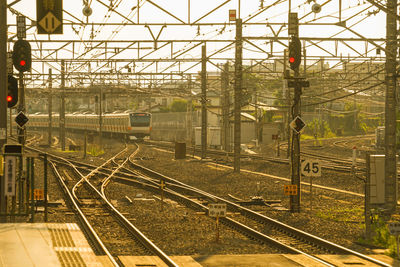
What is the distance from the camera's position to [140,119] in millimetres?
60312

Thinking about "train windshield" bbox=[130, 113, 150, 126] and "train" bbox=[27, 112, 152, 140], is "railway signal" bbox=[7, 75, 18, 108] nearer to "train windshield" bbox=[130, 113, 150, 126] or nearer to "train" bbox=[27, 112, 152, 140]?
"train" bbox=[27, 112, 152, 140]

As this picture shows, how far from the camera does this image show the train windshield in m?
59.6

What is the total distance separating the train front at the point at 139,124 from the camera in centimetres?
5975

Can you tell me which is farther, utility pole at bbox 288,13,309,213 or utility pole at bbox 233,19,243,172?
utility pole at bbox 233,19,243,172

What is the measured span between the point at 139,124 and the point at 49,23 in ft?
→ 156

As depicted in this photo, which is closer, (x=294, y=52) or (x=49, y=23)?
(x=49, y=23)

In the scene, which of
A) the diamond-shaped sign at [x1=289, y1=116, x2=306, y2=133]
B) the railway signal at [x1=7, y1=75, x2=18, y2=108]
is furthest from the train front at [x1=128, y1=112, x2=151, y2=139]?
the railway signal at [x1=7, y1=75, x2=18, y2=108]

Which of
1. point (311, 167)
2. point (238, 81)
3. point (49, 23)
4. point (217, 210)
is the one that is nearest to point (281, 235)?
point (217, 210)

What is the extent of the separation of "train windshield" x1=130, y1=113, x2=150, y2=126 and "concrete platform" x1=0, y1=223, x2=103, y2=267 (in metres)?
46.3

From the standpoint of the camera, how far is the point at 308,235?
43.7ft

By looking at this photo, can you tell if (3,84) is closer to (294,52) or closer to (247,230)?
(247,230)

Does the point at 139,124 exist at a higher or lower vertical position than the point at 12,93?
lower

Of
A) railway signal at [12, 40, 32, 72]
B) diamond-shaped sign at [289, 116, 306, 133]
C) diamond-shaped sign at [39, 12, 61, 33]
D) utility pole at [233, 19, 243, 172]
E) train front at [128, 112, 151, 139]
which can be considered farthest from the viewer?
train front at [128, 112, 151, 139]

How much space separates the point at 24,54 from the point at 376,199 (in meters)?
9.94
